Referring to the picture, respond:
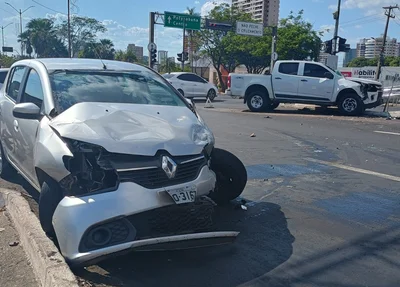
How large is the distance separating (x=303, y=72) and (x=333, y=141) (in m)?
6.69

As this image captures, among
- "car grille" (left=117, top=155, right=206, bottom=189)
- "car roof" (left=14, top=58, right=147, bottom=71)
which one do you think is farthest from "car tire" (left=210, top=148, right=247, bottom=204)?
"car roof" (left=14, top=58, right=147, bottom=71)

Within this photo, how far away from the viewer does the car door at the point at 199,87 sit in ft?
85.1

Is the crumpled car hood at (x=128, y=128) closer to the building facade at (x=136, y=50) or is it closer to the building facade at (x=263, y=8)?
the building facade at (x=136, y=50)

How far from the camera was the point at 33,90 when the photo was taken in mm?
4988

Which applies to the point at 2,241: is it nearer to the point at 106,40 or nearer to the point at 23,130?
the point at 23,130

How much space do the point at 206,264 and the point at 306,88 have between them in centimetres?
1392

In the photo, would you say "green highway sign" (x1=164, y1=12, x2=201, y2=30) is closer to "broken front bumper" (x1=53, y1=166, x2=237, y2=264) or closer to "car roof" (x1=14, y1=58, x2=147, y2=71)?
"car roof" (x1=14, y1=58, x2=147, y2=71)

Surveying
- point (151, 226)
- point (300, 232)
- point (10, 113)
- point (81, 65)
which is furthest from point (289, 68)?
point (151, 226)

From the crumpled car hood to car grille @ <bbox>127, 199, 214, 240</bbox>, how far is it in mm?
481

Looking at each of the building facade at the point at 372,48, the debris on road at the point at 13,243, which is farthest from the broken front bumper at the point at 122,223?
the building facade at the point at 372,48

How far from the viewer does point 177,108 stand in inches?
180

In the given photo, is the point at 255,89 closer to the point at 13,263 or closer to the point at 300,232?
the point at 300,232

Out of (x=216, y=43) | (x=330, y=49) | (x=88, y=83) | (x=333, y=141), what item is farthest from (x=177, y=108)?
(x=216, y=43)

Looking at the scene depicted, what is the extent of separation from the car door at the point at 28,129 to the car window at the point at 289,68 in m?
13.1
